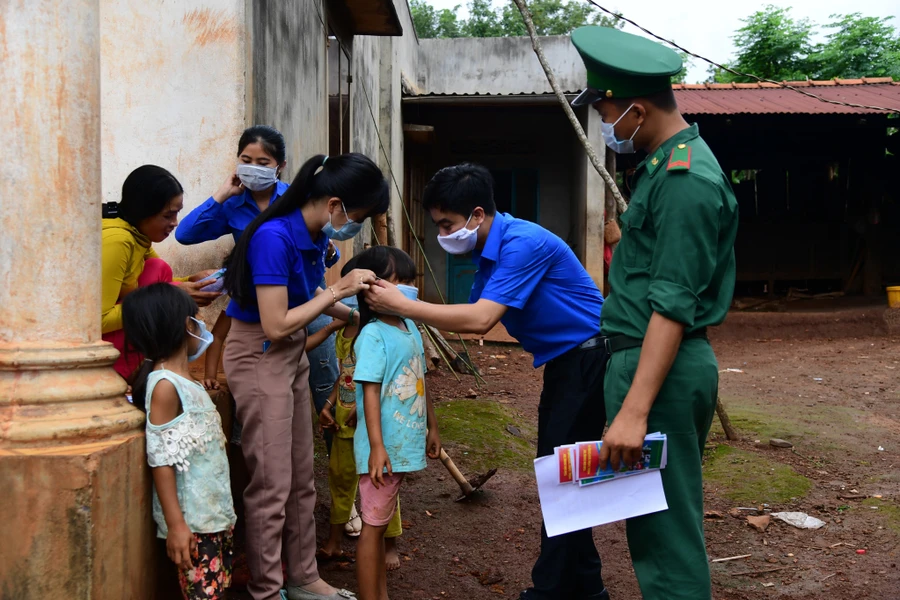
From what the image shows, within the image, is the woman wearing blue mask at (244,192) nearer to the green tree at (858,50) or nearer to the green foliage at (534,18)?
the green tree at (858,50)

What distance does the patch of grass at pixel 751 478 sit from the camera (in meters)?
4.67

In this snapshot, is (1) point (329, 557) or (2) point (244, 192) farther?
(1) point (329, 557)

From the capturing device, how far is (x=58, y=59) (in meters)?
2.18

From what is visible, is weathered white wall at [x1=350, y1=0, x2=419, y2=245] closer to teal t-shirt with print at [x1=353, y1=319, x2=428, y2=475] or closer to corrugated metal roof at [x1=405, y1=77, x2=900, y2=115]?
corrugated metal roof at [x1=405, y1=77, x2=900, y2=115]

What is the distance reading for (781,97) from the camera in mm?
11945

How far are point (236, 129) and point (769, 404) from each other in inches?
226

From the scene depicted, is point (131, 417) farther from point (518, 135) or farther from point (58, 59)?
point (518, 135)

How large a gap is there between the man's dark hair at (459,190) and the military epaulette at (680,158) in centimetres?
99

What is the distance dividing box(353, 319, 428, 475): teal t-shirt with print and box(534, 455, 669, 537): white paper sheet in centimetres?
90

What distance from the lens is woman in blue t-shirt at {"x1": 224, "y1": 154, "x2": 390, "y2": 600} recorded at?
2.62 m

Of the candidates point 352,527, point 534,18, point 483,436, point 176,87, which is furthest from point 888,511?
point 534,18

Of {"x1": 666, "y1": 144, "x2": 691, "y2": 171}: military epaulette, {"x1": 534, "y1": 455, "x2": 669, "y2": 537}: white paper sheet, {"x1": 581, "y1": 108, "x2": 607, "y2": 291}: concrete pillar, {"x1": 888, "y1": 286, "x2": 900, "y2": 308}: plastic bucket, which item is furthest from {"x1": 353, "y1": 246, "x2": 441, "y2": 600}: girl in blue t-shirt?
{"x1": 888, "y1": 286, "x2": 900, "y2": 308}: plastic bucket

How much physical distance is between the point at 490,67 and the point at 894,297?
711cm

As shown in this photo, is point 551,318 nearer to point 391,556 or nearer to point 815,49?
point 391,556
